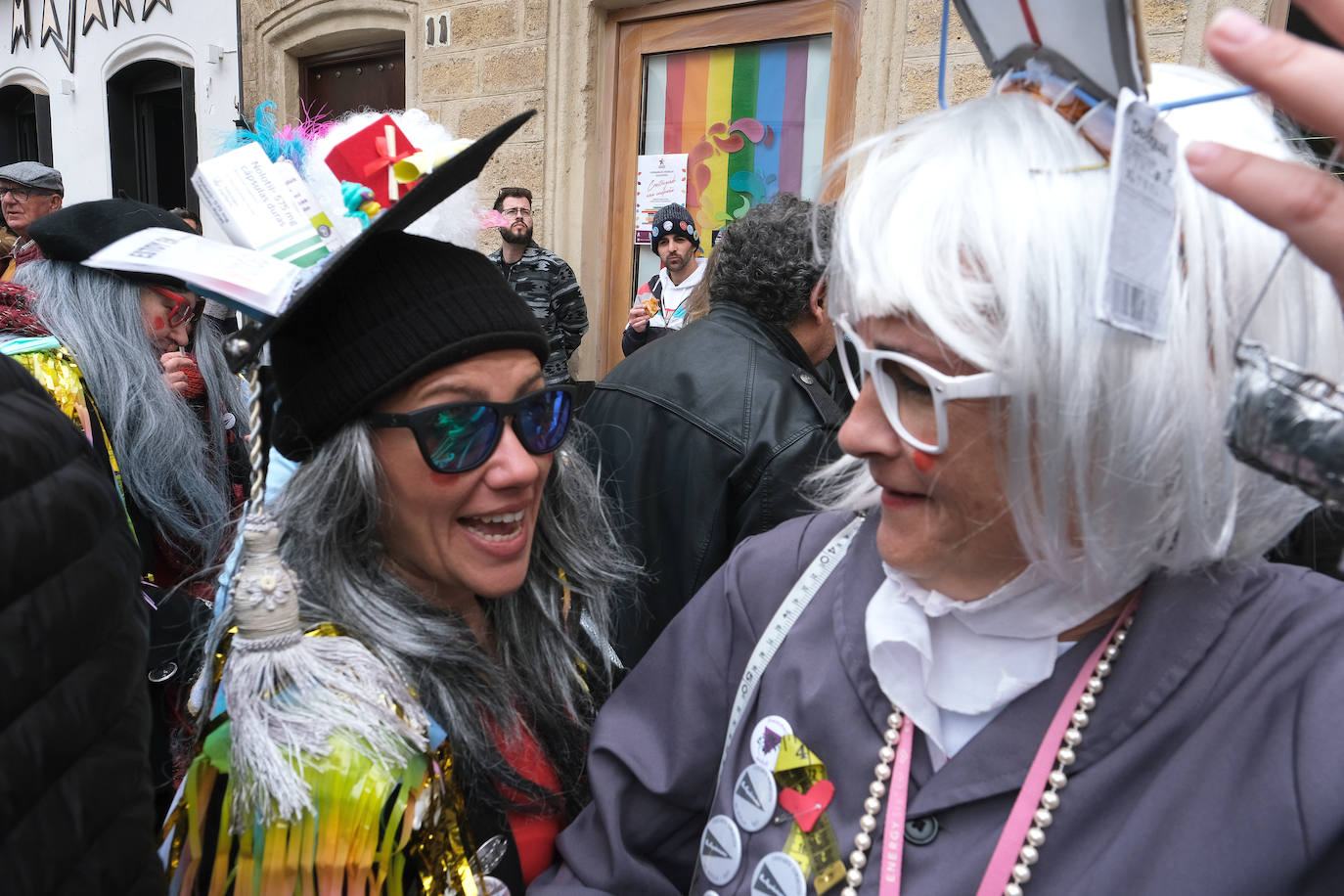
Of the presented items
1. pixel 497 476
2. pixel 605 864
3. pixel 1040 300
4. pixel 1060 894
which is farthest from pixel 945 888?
pixel 497 476

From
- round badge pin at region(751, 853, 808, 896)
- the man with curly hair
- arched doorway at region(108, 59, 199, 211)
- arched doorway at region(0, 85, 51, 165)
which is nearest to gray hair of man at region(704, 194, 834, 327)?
the man with curly hair

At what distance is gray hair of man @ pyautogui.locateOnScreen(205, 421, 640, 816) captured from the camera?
138cm

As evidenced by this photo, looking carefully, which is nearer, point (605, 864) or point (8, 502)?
point (8, 502)

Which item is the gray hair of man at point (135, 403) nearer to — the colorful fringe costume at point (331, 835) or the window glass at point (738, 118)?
the colorful fringe costume at point (331, 835)

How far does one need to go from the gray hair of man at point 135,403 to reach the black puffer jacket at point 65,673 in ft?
6.71

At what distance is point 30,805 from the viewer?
0.66m

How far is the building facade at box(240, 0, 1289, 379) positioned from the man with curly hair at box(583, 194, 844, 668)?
2.09 metres

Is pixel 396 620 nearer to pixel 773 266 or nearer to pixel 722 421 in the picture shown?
pixel 722 421

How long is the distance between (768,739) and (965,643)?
0.30 meters

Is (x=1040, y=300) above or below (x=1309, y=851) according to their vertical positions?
above

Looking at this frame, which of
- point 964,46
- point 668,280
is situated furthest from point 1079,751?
point 668,280

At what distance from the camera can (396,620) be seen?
1.40 meters

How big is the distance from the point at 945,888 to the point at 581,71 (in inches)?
217

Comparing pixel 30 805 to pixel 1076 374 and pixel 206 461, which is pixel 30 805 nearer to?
pixel 1076 374
